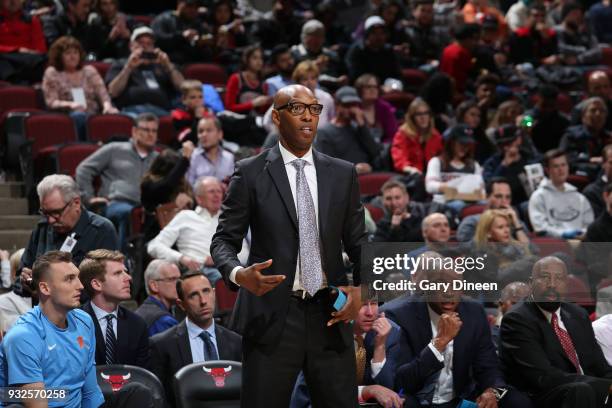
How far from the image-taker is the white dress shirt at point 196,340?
6.19 m

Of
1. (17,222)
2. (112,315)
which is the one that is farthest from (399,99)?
(112,315)

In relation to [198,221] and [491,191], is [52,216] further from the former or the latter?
[491,191]

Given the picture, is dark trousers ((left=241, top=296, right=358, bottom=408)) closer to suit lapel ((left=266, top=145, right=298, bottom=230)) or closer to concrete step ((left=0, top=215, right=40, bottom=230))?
suit lapel ((left=266, top=145, right=298, bottom=230))

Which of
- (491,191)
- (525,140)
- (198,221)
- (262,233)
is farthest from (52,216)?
(525,140)

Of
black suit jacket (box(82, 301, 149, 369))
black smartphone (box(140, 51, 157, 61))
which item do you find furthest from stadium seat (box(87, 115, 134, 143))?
black suit jacket (box(82, 301, 149, 369))

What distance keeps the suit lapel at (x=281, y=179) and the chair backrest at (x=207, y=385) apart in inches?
72.0

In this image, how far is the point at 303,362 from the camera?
3.93 meters

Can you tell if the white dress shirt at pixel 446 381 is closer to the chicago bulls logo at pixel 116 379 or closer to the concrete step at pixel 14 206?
the chicago bulls logo at pixel 116 379

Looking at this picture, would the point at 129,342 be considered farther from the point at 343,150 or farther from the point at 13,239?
the point at 343,150

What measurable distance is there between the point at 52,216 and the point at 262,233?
2.82 m

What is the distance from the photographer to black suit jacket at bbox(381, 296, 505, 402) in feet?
19.5

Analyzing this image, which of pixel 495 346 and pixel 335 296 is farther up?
pixel 335 296

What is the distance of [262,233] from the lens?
157 inches

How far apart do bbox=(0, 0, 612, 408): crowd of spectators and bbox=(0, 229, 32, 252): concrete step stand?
1.82ft
